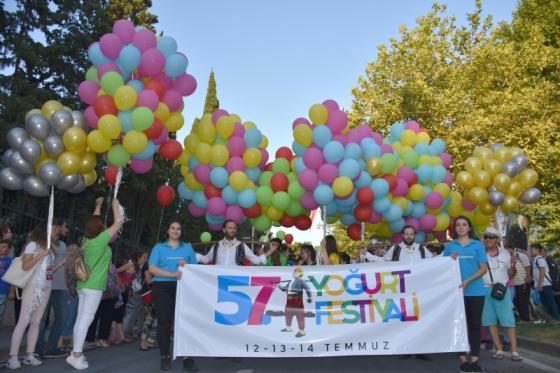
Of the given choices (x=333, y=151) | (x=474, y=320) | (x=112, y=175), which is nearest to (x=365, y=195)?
(x=333, y=151)

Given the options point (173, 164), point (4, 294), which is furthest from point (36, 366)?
point (173, 164)

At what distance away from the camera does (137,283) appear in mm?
8352

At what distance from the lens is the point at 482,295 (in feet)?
18.7

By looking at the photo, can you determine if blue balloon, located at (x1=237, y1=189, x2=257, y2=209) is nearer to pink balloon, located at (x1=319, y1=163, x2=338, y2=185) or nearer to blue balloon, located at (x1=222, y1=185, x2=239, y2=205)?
blue balloon, located at (x1=222, y1=185, x2=239, y2=205)

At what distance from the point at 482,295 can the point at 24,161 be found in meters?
6.12

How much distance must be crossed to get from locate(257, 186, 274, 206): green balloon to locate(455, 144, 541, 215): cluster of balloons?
11.3 ft

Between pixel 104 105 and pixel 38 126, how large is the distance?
90 centimetres

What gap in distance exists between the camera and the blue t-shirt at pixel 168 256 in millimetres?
5855

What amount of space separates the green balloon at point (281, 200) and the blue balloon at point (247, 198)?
13.7 inches

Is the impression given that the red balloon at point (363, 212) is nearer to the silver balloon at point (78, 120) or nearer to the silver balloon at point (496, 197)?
the silver balloon at point (496, 197)

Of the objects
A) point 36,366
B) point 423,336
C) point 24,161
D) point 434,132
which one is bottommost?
point 36,366

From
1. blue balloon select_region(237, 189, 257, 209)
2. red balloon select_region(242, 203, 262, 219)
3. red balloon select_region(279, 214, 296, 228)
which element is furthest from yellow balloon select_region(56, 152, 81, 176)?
red balloon select_region(279, 214, 296, 228)

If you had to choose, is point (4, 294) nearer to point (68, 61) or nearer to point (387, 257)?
point (387, 257)

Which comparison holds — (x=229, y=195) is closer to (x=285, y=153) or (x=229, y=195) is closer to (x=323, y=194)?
(x=285, y=153)
